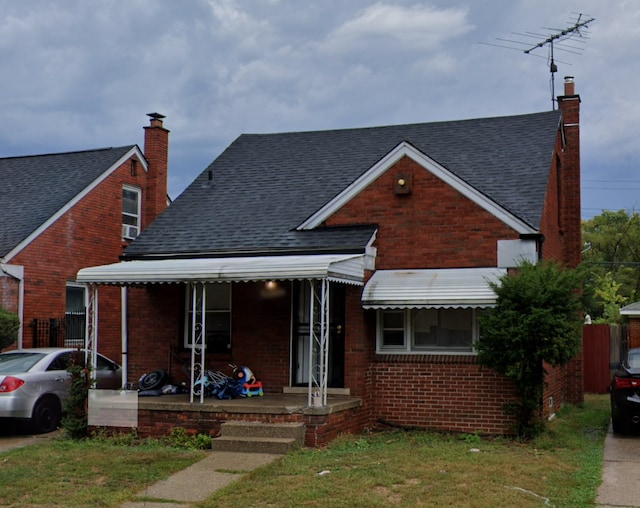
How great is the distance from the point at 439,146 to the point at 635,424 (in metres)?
6.59

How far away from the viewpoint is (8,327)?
16531mm

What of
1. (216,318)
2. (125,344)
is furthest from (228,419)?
(125,344)

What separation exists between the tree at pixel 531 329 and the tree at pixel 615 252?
34.7m

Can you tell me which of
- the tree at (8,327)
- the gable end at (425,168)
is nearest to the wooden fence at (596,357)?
the gable end at (425,168)

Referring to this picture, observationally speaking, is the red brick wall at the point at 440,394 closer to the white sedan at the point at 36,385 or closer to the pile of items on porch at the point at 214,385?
the pile of items on porch at the point at 214,385

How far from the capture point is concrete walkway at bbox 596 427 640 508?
834 centimetres

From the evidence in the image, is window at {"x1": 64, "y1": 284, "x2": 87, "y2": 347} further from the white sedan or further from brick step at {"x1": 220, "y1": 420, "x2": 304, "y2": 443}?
brick step at {"x1": 220, "y1": 420, "x2": 304, "y2": 443}

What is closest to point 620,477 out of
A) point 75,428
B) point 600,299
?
point 75,428

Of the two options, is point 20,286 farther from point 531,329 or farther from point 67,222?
point 531,329

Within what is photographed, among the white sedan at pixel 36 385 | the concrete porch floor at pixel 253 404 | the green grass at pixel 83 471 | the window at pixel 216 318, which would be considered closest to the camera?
the green grass at pixel 83 471

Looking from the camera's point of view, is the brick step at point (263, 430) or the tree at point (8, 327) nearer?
the brick step at point (263, 430)

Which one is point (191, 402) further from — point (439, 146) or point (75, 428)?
point (439, 146)

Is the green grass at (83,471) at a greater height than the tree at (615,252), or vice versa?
the tree at (615,252)

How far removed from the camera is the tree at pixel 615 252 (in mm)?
46375
